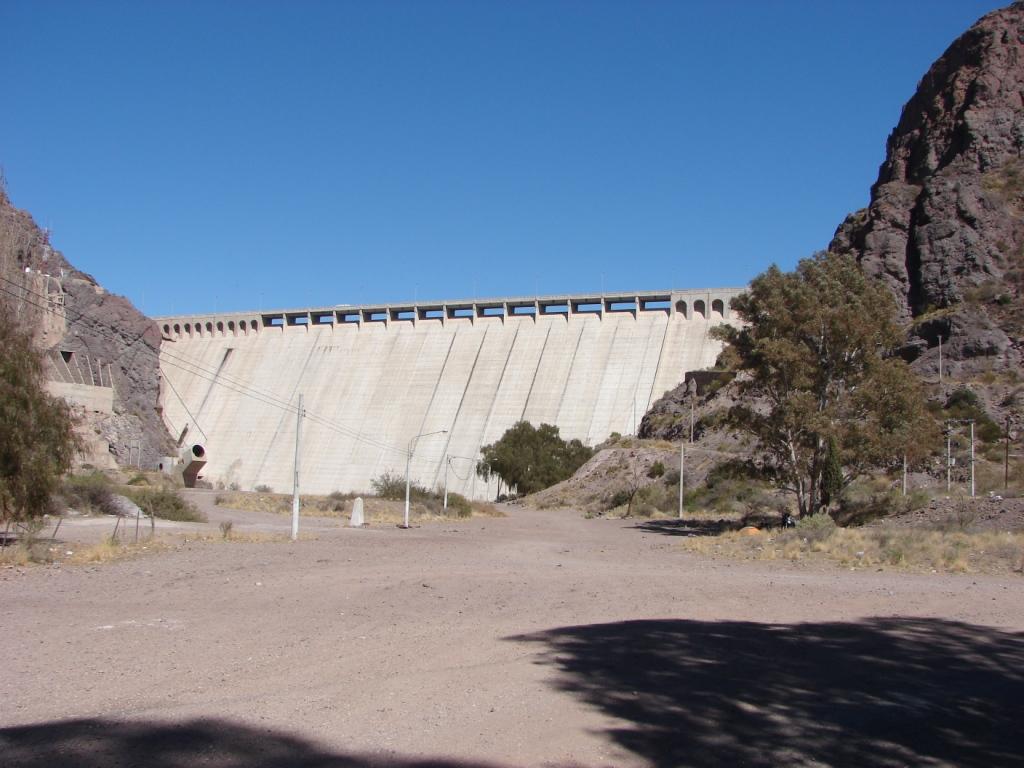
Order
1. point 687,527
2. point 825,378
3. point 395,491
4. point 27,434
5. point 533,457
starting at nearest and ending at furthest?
1. point 27,434
2. point 825,378
3. point 687,527
4. point 395,491
5. point 533,457

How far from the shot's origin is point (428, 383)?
2539 inches

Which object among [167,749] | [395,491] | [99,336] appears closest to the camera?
[167,749]

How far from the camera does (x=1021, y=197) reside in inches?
327

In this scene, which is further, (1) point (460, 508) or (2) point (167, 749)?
A: (1) point (460, 508)

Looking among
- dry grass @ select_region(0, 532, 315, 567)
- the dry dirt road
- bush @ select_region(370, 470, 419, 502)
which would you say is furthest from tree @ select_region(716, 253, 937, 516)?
bush @ select_region(370, 470, 419, 502)

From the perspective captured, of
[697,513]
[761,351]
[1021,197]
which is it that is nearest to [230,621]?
[1021,197]

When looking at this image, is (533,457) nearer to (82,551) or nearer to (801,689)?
(82,551)

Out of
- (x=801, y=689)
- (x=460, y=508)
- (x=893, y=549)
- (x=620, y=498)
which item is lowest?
(x=801, y=689)

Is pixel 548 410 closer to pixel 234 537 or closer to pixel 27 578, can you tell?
pixel 234 537

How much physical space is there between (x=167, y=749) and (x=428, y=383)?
196 ft

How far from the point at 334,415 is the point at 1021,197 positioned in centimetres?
6099

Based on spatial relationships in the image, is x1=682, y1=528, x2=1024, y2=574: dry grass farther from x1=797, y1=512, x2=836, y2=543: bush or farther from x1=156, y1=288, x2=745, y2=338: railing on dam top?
x1=156, y1=288, x2=745, y2=338: railing on dam top

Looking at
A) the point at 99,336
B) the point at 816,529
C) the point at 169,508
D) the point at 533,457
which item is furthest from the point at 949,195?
the point at 99,336

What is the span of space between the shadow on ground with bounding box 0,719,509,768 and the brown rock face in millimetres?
49408
